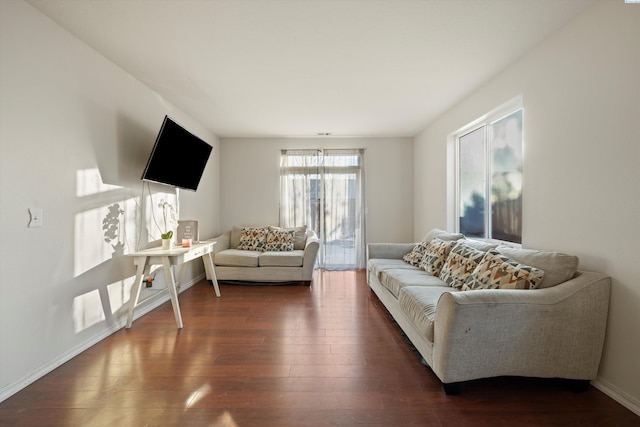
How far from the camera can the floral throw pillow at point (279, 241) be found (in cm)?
456

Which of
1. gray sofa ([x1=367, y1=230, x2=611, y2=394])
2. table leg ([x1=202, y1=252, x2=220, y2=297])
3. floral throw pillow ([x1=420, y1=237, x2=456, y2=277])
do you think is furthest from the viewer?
table leg ([x1=202, y1=252, x2=220, y2=297])

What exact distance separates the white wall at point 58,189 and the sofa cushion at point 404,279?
262 centimetres

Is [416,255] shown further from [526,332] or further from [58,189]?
[58,189]

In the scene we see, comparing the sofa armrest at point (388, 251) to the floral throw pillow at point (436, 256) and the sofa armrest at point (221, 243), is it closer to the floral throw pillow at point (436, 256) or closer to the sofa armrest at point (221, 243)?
the floral throw pillow at point (436, 256)

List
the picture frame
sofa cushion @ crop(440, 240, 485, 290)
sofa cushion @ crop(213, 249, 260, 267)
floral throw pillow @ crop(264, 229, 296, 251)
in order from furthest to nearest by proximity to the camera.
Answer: floral throw pillow @ crop(264, 229, 296, 251) → sofa cushion @ crop(213, 249, 260, 267) → the picture frame → sofa cushion @ crop(440, 240, 485, 290)

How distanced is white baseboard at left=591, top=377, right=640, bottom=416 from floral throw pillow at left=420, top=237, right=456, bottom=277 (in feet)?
4.36

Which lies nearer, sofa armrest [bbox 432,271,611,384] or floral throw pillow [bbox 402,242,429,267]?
sofa armrest [bbox 432,271,611,384]

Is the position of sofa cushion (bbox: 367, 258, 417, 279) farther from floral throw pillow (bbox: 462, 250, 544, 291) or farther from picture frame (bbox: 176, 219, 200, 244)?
picture frame (bbox: 176, 219, 200, 244)

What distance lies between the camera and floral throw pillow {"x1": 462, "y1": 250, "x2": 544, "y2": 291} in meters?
1.86

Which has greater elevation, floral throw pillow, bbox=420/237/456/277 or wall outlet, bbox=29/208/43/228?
wall outlet, bbox=29/208/43/228

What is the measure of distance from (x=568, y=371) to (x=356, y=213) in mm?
3696

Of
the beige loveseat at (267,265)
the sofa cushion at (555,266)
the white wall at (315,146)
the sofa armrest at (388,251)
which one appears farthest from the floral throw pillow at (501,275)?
the white wall at (315,146)

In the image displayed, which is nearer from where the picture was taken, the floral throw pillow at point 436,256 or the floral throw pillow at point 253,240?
the floral throw pillow at point 436,256

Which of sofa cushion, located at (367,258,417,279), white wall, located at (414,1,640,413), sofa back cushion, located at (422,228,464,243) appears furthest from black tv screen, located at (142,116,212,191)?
white wall, located at (414,1,640,413)
